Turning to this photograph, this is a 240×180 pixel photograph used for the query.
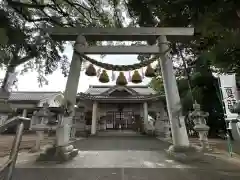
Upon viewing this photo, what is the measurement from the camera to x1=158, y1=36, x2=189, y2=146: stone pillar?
14.9 feet

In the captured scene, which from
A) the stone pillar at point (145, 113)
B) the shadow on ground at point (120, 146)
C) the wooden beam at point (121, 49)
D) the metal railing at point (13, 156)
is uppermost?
the wooden beam at point (121, 49)

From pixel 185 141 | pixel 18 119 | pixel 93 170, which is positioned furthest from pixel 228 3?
pixel 93 170

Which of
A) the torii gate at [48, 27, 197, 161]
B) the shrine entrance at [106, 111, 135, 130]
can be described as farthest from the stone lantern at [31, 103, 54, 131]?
the shrine entrance at [106, 111, 135, 130]

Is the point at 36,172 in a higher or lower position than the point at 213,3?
lower

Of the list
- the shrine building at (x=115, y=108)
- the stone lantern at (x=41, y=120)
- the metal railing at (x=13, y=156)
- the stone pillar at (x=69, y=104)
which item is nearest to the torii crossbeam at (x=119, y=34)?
the stone pillar at (x=69, y=104)

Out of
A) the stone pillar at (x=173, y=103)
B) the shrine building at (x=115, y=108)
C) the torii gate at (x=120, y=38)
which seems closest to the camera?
the stone pillar at (x=173, y=103)

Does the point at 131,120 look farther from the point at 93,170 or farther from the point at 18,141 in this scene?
the point at 18,141

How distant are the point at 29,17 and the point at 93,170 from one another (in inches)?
244

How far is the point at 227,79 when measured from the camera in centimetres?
630

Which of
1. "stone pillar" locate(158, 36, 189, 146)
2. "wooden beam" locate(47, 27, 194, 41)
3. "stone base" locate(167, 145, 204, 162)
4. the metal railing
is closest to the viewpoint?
Answer: the metal railing

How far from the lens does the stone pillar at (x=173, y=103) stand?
4.54 metres

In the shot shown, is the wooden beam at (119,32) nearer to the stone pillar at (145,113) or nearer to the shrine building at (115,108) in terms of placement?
the shrine building at (115,108)

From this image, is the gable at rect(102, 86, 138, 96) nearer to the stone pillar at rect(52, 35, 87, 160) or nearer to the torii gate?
the torii gate

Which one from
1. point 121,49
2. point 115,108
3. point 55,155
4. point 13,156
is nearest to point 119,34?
point 121,49
